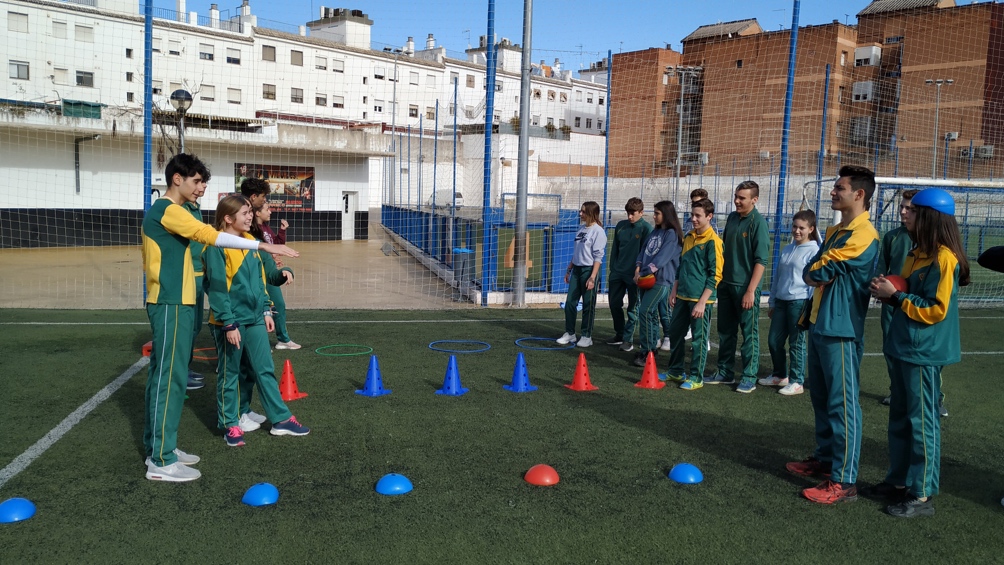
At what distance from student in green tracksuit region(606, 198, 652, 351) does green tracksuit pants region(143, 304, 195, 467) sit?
4988 mm

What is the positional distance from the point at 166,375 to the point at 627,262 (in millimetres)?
5275

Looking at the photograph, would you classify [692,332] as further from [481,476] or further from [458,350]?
[481,476]

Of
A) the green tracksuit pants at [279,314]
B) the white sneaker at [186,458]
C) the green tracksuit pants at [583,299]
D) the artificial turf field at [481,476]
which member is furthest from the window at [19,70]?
the white sneaker at [186,458]

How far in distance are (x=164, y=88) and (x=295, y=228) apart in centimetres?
1624

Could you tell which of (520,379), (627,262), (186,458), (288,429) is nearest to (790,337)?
(627,262)

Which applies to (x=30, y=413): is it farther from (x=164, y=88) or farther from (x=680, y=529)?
(x=164, y=88)

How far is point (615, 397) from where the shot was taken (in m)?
6.34

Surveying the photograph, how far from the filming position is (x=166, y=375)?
169 inches

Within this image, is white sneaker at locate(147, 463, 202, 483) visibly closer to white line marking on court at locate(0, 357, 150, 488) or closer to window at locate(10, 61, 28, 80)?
white line marking on court at locate(0, 357, 150, 488)

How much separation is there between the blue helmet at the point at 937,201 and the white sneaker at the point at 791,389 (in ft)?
9.81

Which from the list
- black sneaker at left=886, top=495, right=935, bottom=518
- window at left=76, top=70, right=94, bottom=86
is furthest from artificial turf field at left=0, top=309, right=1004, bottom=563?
window at left=76, top=70, right=94, bottom=86

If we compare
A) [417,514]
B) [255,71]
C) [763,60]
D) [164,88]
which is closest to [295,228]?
[164,88]

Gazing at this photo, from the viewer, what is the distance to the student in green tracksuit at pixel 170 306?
4168 millimetres

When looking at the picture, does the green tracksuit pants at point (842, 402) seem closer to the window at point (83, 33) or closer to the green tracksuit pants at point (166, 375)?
the green tracksuit pants at point (166, 375)
